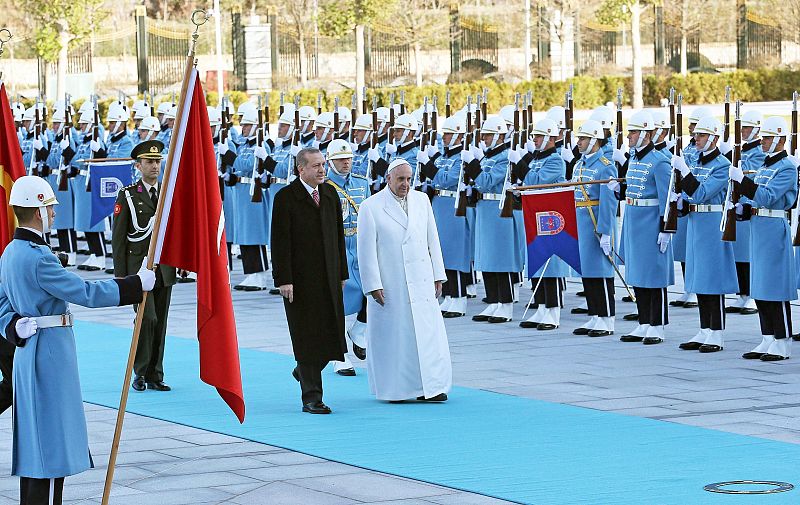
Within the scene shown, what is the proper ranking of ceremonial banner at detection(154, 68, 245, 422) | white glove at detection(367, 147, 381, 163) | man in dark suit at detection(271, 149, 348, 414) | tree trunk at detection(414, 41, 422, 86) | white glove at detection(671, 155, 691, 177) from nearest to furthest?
ceremonial banner at detection(154, 68, 245, 422) < man in dark suit at detection(271, 149, 348, 414) < white glove at detection(671, 155, 691, 177) < white glove at detection(367, 147, 381, 163) < tree trunk at detection(414, 41, 422, 86)

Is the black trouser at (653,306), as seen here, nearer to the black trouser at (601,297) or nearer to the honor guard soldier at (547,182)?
the black trouser at (601,297)

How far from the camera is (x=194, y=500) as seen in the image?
771cm

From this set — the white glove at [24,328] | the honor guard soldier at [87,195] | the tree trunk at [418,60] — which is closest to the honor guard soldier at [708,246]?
the white glove at [24,328]

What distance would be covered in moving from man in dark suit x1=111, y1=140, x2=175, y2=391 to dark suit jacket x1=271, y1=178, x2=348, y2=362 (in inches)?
43.9

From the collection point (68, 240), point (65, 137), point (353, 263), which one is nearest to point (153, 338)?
point (353, 263)

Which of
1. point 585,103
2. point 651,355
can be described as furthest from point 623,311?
point 585,103

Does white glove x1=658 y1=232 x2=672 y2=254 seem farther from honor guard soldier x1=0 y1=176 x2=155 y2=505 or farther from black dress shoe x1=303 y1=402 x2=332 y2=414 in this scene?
honor guard soldier x1=0 y1=176 x2=155 y2=505

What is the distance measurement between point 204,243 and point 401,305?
10.4 ft

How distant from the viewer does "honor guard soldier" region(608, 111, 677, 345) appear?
43.0ft

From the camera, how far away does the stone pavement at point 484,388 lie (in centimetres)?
790

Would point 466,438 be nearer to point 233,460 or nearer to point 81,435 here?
point 233,460

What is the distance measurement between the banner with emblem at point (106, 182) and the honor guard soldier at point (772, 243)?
9.25 meters

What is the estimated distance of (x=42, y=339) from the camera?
276 inches

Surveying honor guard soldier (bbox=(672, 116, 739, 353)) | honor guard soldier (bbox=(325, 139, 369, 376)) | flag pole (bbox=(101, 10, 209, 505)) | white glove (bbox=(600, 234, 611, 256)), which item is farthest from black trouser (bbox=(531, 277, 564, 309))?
flag pole (bbox=(101, 10, 209, 505))
